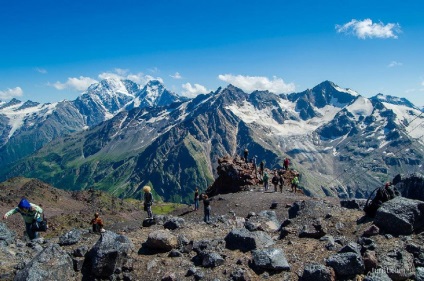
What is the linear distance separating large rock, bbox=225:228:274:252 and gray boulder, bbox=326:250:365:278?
4051 mm

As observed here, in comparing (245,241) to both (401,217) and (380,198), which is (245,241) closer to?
(401,217)

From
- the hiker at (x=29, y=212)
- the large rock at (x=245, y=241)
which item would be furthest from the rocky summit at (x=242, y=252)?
the hiker at (x=29, y=212)

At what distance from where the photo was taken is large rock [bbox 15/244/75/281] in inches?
603

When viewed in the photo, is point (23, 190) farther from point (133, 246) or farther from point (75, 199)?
point (133, 246)

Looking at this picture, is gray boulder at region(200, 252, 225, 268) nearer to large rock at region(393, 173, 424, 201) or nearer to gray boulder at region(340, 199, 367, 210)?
large rock at region(393, 173, 424, 201)

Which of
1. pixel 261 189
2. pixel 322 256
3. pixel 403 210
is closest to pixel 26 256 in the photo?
pixel 322 256

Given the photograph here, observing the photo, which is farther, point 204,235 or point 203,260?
point 204,235

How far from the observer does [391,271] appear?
15773mm

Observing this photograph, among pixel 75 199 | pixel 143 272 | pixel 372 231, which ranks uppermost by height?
pixel 372 231

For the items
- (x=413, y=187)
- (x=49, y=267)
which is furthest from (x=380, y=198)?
(x=49, y=267)

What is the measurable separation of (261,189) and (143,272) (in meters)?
36.8

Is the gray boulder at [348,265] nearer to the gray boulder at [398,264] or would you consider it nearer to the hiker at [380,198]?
the gray boulder at [398,264]

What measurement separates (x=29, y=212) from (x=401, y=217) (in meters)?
21.2

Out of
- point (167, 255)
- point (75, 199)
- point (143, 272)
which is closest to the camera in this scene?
point (143, 272)
